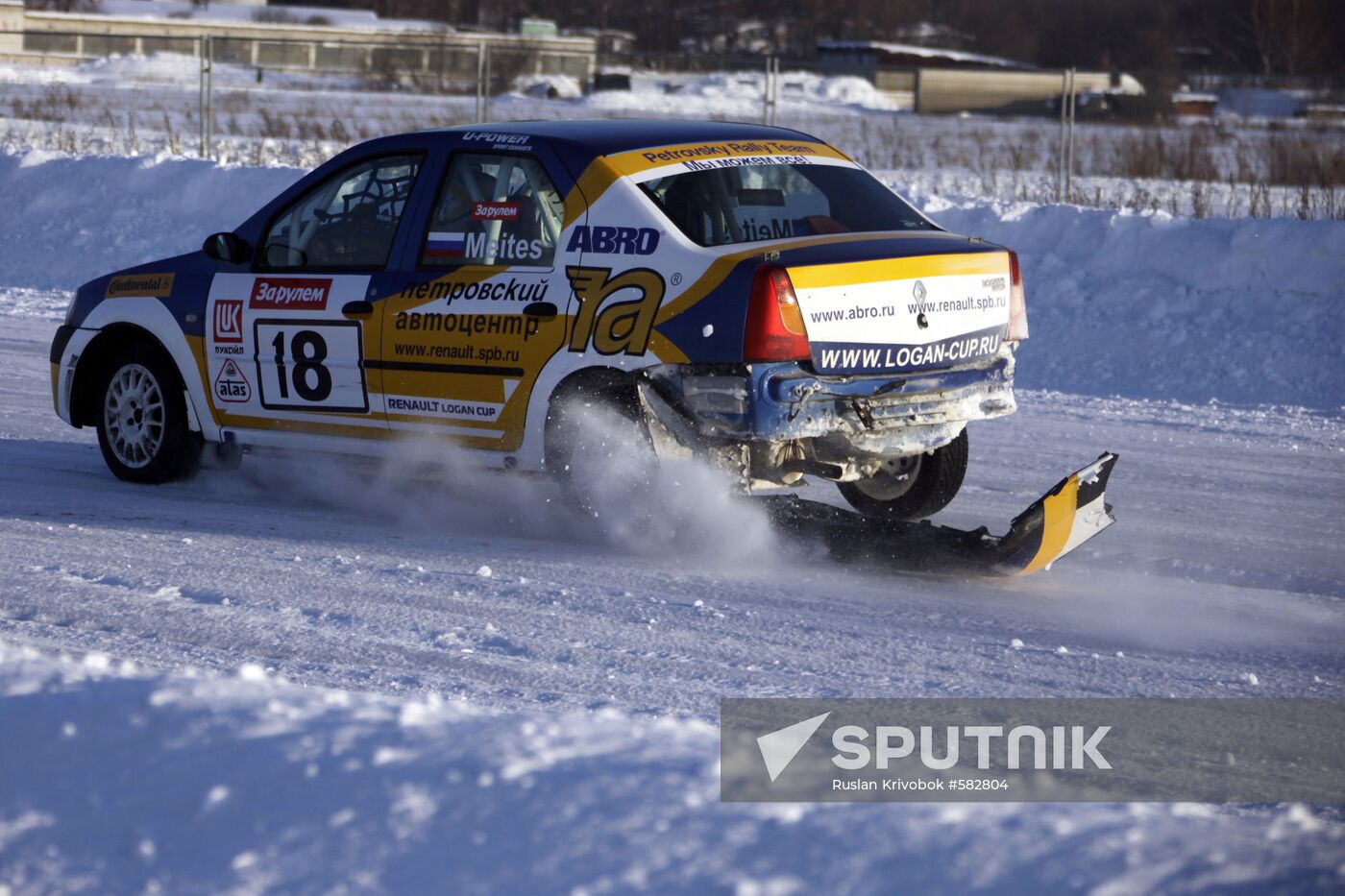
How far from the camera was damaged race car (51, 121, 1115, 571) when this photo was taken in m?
6.10

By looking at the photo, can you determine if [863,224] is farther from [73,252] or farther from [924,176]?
[924,176]

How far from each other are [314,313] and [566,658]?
272cm

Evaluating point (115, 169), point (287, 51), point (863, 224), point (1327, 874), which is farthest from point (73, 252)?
point (287, 51)

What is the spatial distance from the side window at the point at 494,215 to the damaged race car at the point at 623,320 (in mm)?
10

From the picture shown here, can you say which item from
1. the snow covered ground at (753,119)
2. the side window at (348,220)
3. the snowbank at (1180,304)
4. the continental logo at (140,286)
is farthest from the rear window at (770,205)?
the snow covered ground at (753,119)

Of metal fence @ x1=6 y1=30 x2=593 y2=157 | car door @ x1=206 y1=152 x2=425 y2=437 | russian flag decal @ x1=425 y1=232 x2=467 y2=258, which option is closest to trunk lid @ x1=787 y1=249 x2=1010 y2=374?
russian flag decal @ x1=425 y1=232 x2=467 y2=258

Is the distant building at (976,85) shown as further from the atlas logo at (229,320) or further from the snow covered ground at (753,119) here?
the atlas logo at (229,320)

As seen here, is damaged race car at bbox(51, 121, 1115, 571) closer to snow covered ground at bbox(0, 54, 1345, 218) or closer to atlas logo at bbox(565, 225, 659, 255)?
atlas logo at bbox(565, 225, 659, 255)

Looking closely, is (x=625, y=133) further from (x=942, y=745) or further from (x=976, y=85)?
(x=976, y=85)

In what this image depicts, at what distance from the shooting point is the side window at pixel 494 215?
21.7 ft

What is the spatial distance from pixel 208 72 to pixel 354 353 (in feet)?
51.2

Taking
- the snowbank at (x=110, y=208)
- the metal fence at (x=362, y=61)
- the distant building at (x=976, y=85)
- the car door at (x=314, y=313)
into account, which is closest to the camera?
the car door at (x=314, y=313)

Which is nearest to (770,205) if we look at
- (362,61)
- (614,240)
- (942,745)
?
(614,240)

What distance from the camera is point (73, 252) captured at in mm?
17828
